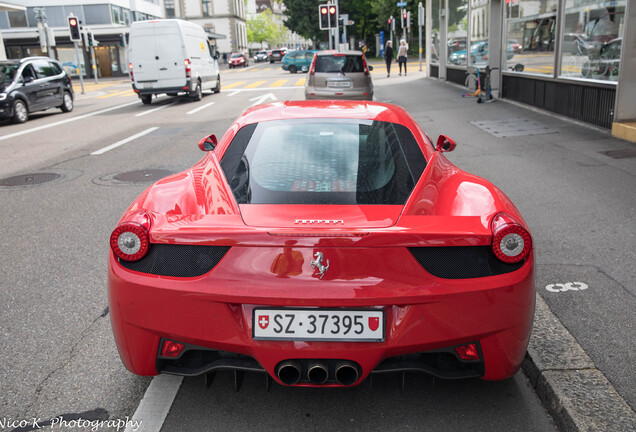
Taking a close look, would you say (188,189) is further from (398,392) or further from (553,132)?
(553,132)

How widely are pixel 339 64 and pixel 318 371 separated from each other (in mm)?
14295

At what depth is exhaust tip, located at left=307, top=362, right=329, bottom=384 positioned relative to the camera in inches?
93.0

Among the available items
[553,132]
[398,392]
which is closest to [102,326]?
[398,392]

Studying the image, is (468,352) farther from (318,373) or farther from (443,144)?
(443,144)

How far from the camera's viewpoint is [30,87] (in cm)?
1720

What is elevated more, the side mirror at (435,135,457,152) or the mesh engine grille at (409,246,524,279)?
the side mirror at (435,135,457,152)

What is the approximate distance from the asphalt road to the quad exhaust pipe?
338mm

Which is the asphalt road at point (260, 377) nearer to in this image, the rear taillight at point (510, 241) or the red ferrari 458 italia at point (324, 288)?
the red ferrari 458 italia at point (324, 288)

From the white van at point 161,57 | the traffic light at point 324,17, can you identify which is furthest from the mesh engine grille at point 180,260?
the traffic light at point 324,17

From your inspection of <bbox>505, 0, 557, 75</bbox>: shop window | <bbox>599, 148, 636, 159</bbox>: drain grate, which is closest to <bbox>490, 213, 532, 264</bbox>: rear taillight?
<bbox>599, 148, 636, 159</bbox>: drain grate

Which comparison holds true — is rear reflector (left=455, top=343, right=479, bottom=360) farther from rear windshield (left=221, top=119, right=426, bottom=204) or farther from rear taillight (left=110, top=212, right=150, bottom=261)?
rear taillight (left=110, top=212, right=150, bottom=261)

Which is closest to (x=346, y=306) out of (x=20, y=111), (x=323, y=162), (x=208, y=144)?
(x=323, y=162)

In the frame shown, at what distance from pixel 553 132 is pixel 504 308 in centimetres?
967

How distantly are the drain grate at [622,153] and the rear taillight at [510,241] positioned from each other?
7088 mm
